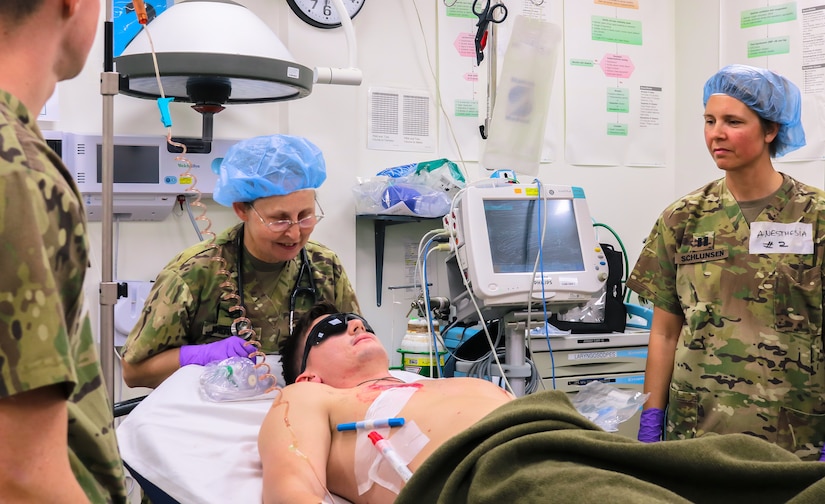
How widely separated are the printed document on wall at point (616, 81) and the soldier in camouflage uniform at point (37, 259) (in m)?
3.20

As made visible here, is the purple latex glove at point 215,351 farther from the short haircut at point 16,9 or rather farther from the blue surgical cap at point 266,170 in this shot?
the short haircut at point 16,9

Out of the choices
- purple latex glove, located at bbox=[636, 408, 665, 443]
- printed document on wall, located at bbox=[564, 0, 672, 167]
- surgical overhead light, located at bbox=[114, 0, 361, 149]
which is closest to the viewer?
purple latex glove, located at bbox=[636, 408, 665, 443]

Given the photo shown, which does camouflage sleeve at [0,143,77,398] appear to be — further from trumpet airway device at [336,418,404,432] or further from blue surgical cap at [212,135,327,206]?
blue surgical cap at [212,135,327,206]

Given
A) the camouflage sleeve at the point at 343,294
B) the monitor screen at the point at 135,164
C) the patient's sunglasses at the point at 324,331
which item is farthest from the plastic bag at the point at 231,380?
the monitor screen at the point at 135,164

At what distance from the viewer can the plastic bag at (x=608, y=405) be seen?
1.93 meters

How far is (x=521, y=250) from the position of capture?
243cm

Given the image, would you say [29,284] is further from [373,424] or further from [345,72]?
[345,72]

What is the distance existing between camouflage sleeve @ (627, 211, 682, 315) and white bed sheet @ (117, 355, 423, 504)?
1137 mm

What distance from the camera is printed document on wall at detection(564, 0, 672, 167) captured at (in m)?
3.73

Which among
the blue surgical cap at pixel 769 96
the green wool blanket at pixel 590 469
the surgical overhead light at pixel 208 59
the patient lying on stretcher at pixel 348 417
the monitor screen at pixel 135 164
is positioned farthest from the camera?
the monitor screen at pixel 135 164

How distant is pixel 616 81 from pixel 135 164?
231 cm

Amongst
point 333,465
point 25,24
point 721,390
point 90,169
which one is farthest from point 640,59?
point 25,24

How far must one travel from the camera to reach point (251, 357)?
195 cm

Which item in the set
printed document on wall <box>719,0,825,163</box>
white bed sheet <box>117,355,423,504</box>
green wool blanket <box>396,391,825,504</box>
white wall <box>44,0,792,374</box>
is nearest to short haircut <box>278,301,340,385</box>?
white bed sheet <box>117,355,423,504</box>
